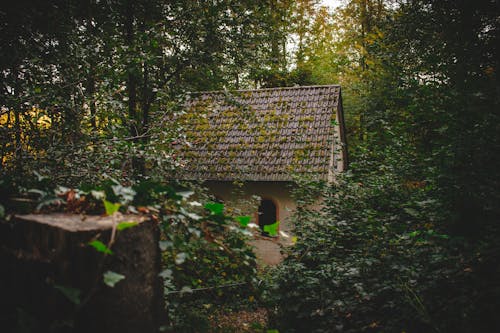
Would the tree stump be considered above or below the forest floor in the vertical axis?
above

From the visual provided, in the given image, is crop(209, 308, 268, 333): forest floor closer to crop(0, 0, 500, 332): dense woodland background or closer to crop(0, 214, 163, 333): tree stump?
crop(0, 0, 500, 332): dense woodland background

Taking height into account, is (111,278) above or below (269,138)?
below

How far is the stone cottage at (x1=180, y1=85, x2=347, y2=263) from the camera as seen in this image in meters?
10.8

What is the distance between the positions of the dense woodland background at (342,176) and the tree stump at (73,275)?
179 mm

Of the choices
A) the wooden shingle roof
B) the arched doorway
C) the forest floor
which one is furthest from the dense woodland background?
the arched doorway

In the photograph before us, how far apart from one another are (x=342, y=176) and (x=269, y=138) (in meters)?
5.43

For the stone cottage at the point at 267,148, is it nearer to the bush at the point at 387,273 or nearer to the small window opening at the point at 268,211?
the small window opening at the point at 268,211

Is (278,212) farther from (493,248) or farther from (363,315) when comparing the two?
(493,248)

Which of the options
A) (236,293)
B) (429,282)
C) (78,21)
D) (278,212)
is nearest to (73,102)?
(78,21)

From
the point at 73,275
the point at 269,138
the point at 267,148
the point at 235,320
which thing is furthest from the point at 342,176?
the point at 73,275

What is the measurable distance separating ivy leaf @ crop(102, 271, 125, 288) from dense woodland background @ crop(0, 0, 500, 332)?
1.02 ft

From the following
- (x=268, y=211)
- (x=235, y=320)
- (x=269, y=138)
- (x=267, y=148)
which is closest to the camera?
(x=235, y=320)

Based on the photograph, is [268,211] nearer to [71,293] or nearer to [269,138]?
[269,138]

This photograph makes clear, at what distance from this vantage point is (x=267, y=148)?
448 inches
